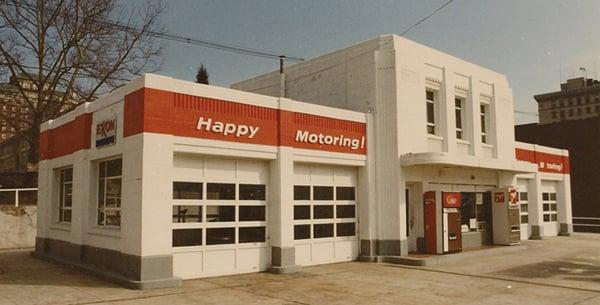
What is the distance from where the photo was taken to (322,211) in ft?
49.0

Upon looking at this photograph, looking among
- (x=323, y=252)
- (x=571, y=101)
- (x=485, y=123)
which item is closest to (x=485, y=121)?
(x=485, y=123)

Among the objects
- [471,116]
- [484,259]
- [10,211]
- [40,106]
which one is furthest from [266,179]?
[40,106]

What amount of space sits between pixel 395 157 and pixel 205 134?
6.71 m

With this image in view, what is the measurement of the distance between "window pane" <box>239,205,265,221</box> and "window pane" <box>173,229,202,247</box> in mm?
1379

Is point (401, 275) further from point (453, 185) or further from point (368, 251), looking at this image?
point (453, 185)

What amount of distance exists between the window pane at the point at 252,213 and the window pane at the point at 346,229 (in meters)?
2.99

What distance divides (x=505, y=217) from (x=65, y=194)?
1641cm

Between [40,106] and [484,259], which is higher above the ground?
[40,106]

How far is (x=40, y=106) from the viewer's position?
1053 inches

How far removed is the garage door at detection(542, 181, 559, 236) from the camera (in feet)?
85.1

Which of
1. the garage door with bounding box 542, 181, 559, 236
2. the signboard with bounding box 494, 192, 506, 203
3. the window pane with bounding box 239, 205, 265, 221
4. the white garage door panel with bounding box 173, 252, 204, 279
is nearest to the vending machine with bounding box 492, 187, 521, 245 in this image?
the signboard with bounding box 494, 192, 506, 203

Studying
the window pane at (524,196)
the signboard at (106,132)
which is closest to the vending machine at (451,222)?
the window pane at (524,196)

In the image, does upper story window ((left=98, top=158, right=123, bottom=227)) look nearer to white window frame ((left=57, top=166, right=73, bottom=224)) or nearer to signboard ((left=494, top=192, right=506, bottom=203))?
white window frame ((left=57, top=166, right=73, bottom=224))

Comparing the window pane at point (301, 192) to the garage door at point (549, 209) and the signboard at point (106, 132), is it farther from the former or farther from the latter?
the garage door at point (549, 209)
